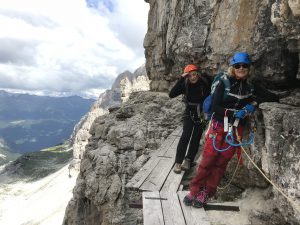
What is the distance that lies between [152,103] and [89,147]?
196 inches

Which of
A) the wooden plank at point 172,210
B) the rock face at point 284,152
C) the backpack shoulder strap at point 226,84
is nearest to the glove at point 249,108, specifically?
the rock face at point 284,152

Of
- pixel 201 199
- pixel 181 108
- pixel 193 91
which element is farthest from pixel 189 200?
pixel 181 108

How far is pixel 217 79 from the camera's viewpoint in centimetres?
1043

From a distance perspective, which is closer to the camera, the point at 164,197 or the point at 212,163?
the point at 212,163

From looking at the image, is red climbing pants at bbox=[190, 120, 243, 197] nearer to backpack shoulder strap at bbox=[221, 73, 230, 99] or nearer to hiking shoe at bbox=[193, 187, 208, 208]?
hiking shoe at bbox=[193, 187, 208, 208]

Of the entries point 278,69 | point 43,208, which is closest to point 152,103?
point 278,69

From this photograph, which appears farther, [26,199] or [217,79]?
[26,199]

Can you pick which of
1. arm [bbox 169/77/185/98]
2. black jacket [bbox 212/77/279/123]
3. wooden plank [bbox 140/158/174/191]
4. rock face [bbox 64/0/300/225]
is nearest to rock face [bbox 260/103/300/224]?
rock face [bbox 64/0/300/225]

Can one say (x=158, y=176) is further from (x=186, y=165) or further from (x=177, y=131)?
(x=177, y=131)

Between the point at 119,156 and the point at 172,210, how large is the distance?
10.1 meters

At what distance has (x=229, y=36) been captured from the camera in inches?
555

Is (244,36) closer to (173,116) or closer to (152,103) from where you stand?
(173,116)

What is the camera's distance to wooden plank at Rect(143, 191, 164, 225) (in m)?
8.94

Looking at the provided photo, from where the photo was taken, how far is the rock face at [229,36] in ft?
31.4
